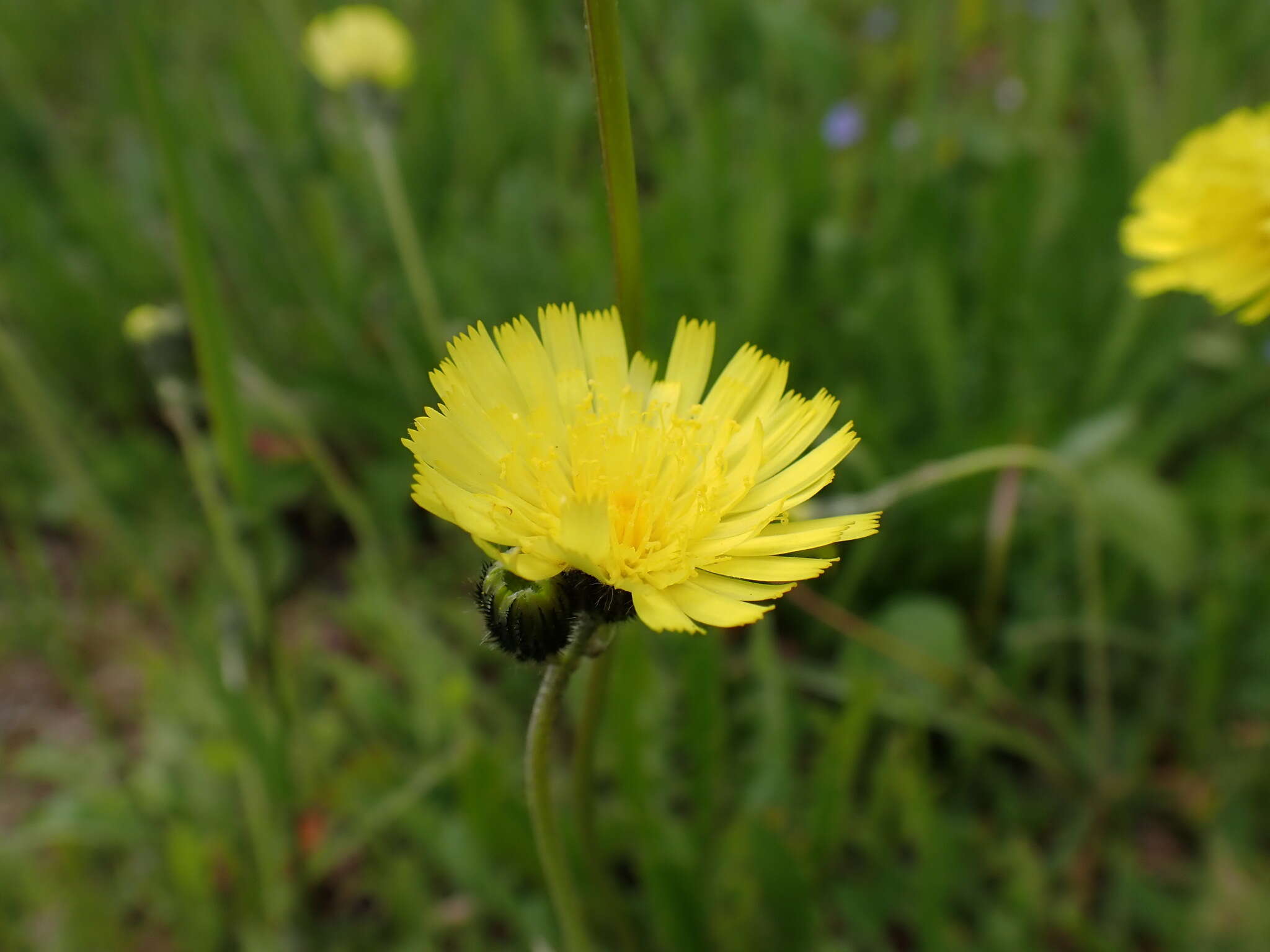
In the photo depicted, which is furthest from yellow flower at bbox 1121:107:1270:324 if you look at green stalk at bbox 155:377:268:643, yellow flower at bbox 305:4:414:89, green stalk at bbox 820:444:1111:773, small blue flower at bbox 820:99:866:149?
yellow flower at bbox 305:4:414:89

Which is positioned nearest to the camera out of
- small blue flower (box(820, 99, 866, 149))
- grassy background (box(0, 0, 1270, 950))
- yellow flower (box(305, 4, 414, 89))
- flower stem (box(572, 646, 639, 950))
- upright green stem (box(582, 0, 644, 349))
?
upright green stem (box(582, 0, 644, 349))

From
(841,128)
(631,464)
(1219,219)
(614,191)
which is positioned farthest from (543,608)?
(841,128)

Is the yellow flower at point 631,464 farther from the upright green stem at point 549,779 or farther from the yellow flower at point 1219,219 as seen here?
the yellow flower at point 1219,219

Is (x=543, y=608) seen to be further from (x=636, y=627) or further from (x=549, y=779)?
(x=636, y=627)

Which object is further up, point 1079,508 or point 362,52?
point 362,52

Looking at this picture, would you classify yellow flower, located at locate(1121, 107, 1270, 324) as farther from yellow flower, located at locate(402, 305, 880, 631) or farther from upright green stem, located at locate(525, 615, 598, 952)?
upright green stem, located at locate(525, 615, 598, 952)

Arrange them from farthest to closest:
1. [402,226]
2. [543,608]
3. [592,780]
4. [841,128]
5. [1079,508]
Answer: [841,128] < [402,226] < [1079,508] < [592,780] < [543,608]

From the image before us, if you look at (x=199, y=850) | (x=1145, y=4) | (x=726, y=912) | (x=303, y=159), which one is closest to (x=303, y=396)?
(x=303, y=159)

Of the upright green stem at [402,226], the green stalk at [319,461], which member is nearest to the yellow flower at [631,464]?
the green stalk at [319,461]
